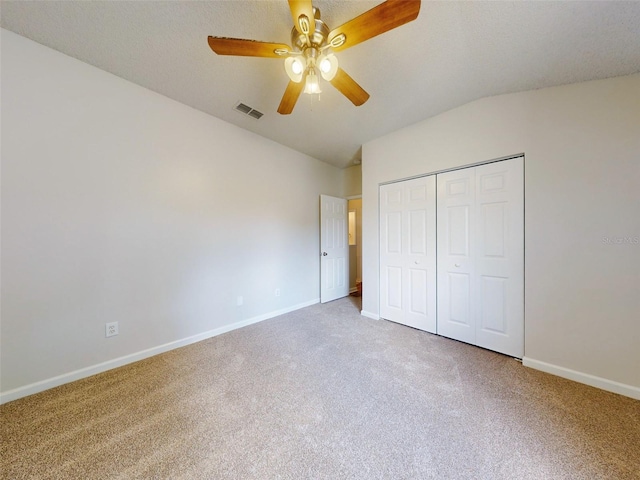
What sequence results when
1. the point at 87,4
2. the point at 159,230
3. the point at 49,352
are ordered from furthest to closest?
the point at 159,230 → the point at 49,352 → the point at 87,4

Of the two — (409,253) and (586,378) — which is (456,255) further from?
(586,378)

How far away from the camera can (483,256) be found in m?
2.25

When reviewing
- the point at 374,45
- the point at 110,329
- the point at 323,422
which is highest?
the point at 374,45

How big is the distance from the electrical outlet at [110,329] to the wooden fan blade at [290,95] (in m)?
2.37

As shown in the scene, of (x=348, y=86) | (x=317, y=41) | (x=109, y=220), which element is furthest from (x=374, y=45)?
(x=109, y=220)

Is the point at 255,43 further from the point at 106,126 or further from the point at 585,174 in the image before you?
the point at 585,174

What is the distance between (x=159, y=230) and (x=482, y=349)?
348cm

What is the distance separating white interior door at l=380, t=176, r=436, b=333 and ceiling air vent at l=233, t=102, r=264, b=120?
179 cm

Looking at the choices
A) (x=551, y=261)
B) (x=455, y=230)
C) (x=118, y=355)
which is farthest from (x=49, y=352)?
(x=551, y=261)

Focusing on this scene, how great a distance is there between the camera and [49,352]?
170 cm

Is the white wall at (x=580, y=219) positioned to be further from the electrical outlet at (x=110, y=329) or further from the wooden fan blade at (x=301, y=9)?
the electrical outlet at (x=110, y=329)

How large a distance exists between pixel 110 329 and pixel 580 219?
13.2ft

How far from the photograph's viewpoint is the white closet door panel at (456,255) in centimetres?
234

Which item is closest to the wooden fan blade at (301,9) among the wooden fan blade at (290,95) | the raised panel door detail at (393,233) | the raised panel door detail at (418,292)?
the wooden fan blade at (290,95)
